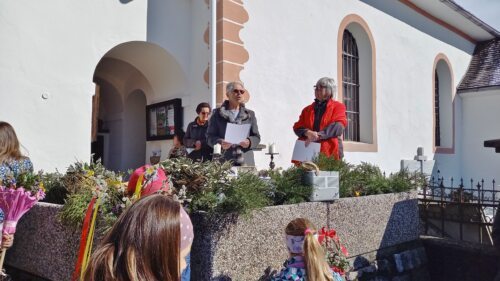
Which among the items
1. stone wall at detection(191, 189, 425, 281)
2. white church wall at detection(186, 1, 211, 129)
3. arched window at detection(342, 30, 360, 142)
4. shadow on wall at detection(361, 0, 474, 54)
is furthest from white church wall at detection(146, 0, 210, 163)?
shadow on wall at detection(361, 0, 474, 54)

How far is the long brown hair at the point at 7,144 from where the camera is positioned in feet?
11.9

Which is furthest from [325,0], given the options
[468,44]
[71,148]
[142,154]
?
[468,44]

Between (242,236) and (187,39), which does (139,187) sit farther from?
(187,39)

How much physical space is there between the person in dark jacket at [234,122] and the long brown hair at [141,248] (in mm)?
2887

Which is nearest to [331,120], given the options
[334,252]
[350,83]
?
[334,252]

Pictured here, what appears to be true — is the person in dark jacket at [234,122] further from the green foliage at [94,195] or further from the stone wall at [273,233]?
the green foliage at [94,195]

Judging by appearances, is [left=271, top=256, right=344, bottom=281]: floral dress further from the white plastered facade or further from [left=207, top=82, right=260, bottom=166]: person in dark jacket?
the white plastered facade

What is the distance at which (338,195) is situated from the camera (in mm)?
3816

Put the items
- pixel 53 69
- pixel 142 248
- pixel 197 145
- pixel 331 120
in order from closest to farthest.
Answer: pixel 142 248, pixel 331 120, pixel 197 145, pixel 53 69

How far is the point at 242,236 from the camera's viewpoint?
2.96 metres

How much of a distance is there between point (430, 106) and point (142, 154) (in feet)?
26.9

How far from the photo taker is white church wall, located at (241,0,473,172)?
24.1 ft

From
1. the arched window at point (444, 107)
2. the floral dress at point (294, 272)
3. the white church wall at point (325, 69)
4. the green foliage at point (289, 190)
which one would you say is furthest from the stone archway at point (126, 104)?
the arched window at point (444, 107)

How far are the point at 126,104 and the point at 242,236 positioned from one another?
20.8 ft
